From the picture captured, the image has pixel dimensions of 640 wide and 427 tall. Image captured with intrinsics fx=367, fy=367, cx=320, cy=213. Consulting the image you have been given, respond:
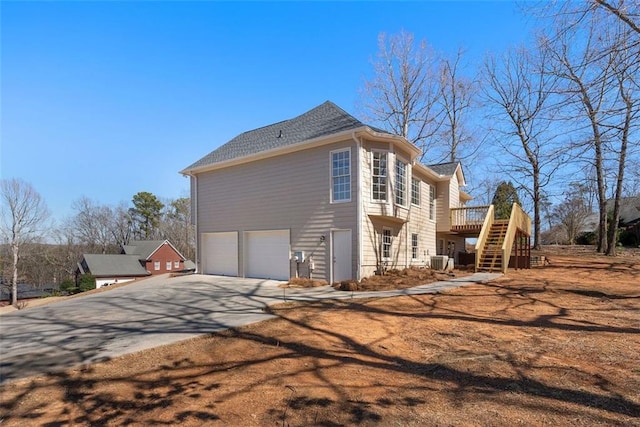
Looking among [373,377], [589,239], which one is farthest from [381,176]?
[589,239]

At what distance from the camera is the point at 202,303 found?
996 cm

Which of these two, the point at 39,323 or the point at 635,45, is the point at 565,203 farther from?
the point at 39,323

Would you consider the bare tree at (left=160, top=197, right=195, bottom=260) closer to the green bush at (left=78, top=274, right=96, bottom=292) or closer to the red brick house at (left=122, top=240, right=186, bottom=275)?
the red brick house at (left=122, top=240, right=186, bottom=275)

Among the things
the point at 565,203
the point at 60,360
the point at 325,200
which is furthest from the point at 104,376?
the point at 565,203

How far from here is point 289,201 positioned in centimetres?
1439

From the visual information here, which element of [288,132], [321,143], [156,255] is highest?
[288,132]

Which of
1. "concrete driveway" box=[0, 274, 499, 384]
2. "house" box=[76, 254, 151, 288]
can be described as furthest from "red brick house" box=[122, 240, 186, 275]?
"concrete driveway" box=[0, 274, 499, 384]

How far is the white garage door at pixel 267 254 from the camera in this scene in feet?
48.0

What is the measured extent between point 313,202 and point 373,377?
9.61 metres

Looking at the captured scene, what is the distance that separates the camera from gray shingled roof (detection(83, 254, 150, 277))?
37.1 meters

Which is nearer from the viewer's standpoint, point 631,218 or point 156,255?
point 631,218

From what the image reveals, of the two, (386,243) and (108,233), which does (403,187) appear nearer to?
(386,243)

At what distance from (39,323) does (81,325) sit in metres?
1.38

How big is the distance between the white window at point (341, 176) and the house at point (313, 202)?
4 cm
